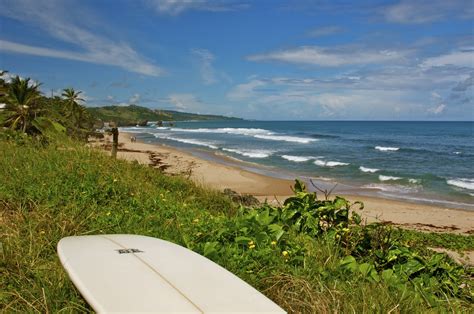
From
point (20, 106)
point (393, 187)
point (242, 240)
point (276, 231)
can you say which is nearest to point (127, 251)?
point (242, 240)

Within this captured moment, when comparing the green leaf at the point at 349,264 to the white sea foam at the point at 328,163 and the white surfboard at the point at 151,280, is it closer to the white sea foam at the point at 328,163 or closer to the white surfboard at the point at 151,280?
the white surfboard at the point at 151,280

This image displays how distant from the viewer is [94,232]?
4.74 m

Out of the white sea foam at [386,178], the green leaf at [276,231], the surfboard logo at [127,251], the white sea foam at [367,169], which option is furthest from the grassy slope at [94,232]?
the white sea foam at [367,169]

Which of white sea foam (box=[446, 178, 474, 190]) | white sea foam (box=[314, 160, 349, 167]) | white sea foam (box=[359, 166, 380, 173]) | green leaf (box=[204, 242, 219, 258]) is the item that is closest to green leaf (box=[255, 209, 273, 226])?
green leaf (box=[204, 242, 219, 258])

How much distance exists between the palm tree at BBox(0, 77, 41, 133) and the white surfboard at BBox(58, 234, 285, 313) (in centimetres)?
1477

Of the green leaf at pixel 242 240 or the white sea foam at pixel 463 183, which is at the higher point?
the green leaf at pixel 242 240

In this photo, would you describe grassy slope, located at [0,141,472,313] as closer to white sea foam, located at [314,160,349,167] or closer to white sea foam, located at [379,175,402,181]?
white sea foam, located at [379,175,402,181]

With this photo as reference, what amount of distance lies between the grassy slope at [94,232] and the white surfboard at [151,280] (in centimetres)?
29

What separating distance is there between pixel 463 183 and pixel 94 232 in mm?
22614

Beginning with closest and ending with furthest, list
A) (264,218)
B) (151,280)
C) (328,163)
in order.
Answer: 1. (151,280)
2. (264,218)
3. (328,163)

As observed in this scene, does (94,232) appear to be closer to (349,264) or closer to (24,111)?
(349,264)

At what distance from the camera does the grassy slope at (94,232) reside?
10.3 feet

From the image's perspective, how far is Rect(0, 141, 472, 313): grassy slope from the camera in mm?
3137

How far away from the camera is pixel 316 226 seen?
462cm
